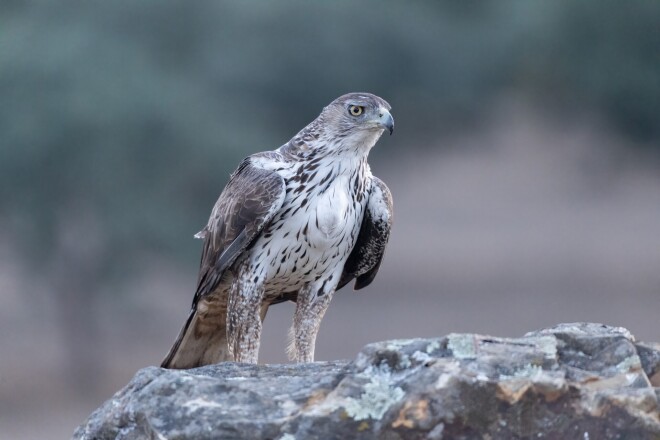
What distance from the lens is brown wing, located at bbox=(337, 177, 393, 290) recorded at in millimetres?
4488

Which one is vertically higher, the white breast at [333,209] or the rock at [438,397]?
the white breast at [333,209]

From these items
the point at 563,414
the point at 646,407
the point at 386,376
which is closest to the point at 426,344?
the point at 386,376

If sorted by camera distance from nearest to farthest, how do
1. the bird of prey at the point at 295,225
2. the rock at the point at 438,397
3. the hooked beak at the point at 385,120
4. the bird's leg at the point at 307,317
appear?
the rock at the point at 438,397 < the hooked beak at the point at 385,120 < the bird of prey at the point at 295,225 < the bird's leg at the point at 307,317

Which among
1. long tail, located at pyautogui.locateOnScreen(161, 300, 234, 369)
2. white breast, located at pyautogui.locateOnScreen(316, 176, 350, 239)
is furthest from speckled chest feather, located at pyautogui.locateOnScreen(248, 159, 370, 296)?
long tail, located at pyautogui.locateOnScreen(161, 300, 234, 369)

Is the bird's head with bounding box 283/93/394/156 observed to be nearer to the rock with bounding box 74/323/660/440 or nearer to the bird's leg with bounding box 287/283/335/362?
the bird's leg with bounding box 287/283/335/362

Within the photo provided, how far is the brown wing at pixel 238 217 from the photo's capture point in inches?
163

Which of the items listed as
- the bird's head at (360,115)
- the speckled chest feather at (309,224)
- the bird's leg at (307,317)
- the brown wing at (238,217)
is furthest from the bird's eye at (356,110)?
the bird's leg at (307,317)

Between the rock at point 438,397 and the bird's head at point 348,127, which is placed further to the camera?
the bird's head at point 348,127

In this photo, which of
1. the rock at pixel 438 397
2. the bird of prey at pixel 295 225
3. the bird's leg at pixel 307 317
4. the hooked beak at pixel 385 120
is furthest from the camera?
the bird's leg at pixel 307 317

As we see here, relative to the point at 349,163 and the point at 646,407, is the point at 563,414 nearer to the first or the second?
the point at 646,407

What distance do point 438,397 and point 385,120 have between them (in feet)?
6.28

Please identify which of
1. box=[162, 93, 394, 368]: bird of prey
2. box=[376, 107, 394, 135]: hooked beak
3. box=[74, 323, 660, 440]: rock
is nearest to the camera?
box=[74, 323, 660, 440]: rock

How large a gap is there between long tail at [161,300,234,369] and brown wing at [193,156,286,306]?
82mm

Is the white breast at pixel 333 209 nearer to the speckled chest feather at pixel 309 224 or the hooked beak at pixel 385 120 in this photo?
the speckled chest feather at pixel 309 224
